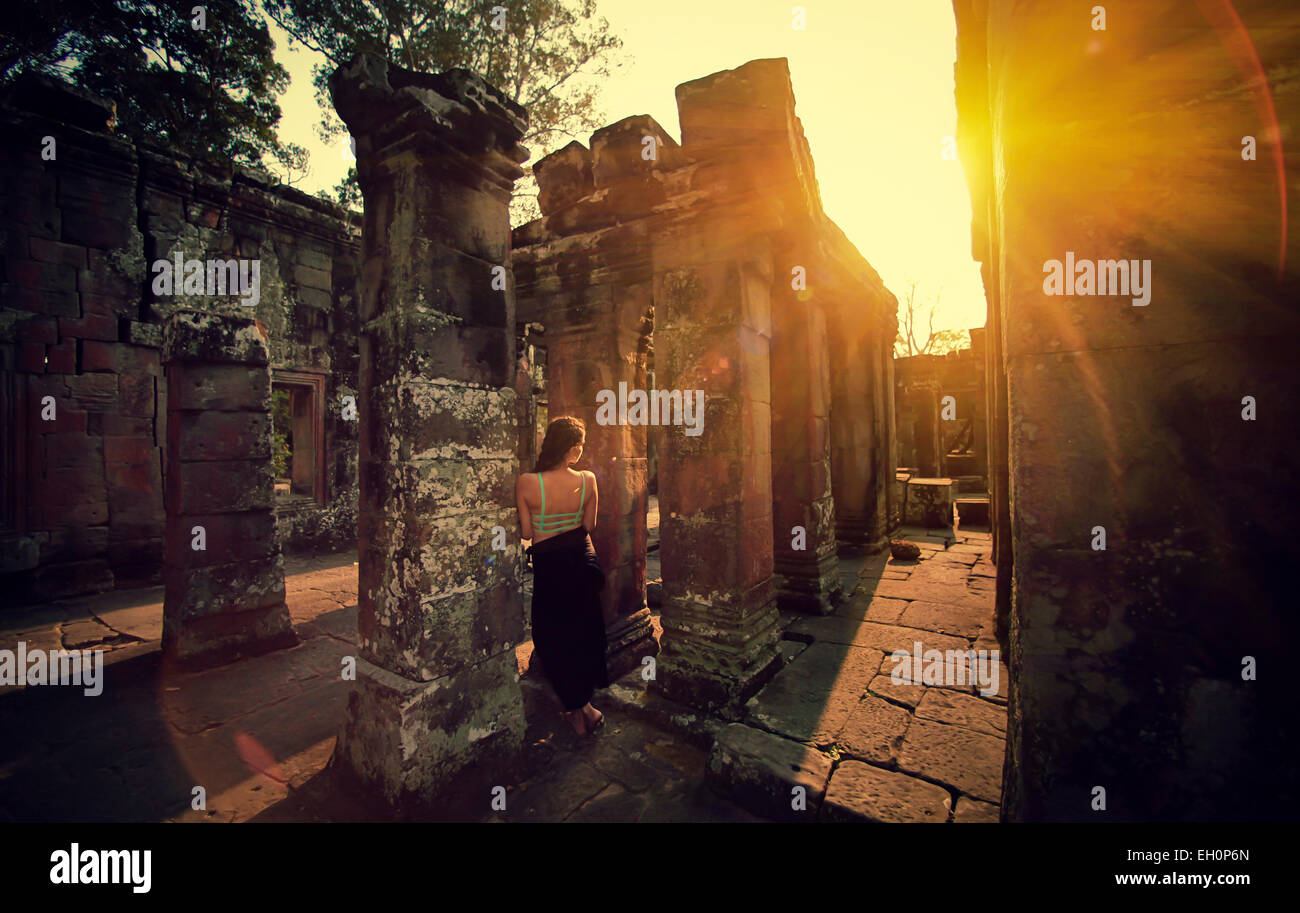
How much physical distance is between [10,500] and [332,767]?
6.85 m

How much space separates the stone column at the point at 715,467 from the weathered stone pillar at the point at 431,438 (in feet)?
3.95

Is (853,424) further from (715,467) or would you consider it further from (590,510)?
(590,510)

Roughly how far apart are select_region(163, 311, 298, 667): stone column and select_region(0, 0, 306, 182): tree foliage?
762cm

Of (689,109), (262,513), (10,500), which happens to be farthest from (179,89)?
(689,109)

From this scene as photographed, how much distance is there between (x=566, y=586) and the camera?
3086 mm

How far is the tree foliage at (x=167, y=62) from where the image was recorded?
8.69 metres

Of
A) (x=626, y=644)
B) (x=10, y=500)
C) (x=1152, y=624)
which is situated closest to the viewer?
(x=1152, y=624)

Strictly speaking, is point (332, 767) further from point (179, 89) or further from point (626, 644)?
point (179, 89)

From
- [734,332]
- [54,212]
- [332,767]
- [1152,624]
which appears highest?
[54,212]

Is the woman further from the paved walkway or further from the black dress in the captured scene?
the paved walkway

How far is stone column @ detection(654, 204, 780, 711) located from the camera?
337cm

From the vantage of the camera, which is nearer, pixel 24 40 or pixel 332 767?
pixel 332 767
